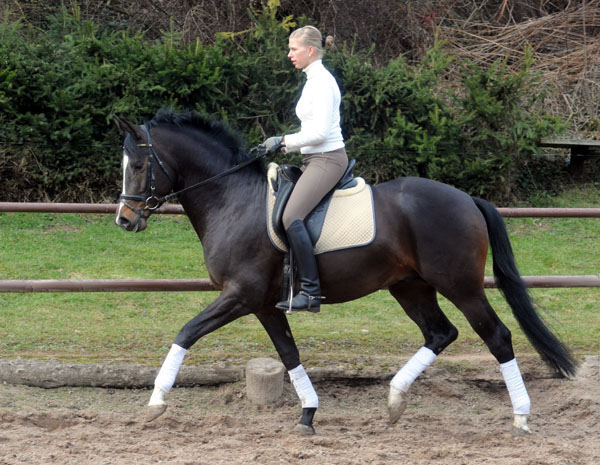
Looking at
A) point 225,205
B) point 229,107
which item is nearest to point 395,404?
point 225,205

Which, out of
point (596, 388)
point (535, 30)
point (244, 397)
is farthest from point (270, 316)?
point (535, 30)

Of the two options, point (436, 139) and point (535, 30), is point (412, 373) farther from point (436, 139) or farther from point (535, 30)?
point (535, 30)

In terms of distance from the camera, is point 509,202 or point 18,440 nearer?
point 18,440

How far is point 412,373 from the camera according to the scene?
4949 millimetres

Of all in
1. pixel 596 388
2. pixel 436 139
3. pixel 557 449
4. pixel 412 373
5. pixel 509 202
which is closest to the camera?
pixel 557 449

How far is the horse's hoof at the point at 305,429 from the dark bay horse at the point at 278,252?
0.04 feet

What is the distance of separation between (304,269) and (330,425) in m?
1.16

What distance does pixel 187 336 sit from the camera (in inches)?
181

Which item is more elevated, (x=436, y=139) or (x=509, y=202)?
(x=436, y=139)

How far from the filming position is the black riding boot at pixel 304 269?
181 inches

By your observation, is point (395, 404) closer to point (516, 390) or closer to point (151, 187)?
point (516, 390)

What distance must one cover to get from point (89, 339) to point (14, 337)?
63cm

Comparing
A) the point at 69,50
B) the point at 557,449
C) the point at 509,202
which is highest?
the point at 69,50

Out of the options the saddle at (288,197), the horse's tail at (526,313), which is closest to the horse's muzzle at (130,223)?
the saddle at (288,197)
